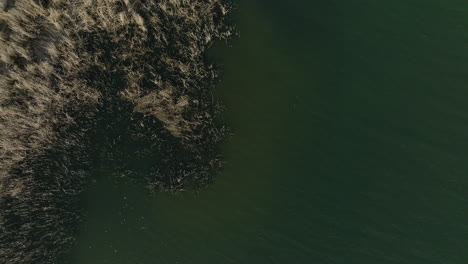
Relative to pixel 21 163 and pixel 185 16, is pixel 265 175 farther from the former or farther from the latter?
pixel 21 163

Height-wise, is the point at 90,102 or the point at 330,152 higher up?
the point at 330,152

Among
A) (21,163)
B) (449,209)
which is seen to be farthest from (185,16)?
(449,209)

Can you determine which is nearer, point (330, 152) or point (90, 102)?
point (330, 152)
